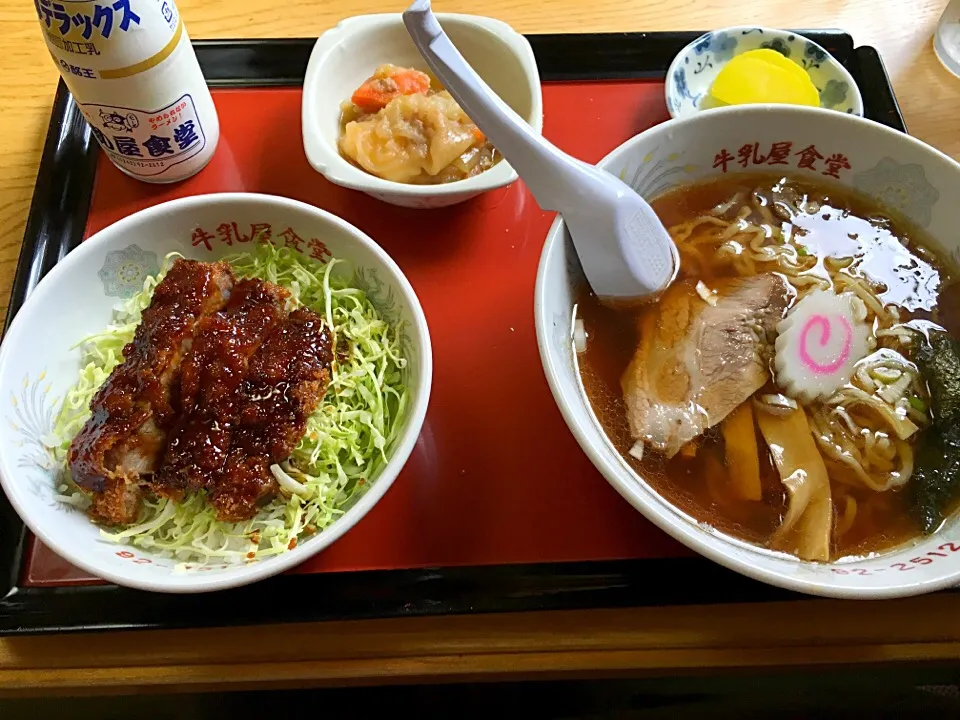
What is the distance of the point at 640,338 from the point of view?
109 cm

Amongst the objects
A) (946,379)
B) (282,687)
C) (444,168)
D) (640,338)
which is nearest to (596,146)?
(444,168)

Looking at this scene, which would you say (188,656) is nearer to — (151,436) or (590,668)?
(151,436)

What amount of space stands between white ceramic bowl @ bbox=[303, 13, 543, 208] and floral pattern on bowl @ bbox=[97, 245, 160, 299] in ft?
1.02

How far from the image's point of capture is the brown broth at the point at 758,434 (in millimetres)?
957

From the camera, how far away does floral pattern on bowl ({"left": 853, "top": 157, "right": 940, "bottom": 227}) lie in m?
1.09

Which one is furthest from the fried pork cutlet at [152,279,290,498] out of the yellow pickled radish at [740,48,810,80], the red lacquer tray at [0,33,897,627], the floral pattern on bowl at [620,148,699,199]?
the yellow pickled radish at [740,48,810,80]

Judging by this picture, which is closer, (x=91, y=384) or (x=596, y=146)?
(x=91, y=384)

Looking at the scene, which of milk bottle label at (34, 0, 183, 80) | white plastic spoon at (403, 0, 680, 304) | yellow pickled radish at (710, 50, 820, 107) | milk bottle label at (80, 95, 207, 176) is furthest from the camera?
yellow pickled radish at (710, 50, 820, 107)

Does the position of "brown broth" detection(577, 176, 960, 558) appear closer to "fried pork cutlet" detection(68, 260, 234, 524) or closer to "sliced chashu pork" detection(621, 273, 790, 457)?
"sliced chashu pork" detection(621, 273, 790, 457)

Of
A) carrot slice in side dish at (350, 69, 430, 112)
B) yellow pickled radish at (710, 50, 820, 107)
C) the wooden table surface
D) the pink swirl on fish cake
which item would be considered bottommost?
the wooden table surface

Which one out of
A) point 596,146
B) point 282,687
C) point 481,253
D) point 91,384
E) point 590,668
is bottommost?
point 282,687

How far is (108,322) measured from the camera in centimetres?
117

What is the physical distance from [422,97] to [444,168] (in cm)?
15

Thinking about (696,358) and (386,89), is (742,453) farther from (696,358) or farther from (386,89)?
(386,89)
